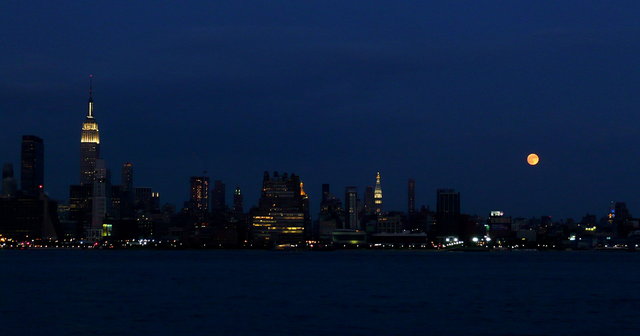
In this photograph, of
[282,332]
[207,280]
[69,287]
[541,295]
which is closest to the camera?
[282,332]

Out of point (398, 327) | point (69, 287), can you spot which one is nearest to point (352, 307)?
point (398, 327)

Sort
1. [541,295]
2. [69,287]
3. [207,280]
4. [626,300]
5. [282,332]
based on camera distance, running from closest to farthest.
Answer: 1. [282,332]
2. [626,300]
3. [541,295]
4. [69,287]
5. [207,280]

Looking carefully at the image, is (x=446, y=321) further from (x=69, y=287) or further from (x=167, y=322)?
(x=69, y=287)

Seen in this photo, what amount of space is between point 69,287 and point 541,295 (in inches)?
1766

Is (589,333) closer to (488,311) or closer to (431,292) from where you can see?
(488,311)

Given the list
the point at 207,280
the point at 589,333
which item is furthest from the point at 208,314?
the point at 207,280

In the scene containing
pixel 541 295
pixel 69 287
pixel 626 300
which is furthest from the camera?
pixel 69 287

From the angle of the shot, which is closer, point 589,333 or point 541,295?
point 589,333

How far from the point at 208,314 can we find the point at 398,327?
14766mm

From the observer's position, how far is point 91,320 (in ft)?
213

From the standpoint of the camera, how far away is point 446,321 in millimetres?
64625

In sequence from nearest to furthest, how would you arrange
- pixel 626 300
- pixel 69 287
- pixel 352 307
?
pixel 352 307
pixel 626 300
pixel 69 287

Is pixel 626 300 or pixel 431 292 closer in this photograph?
pixel 626 300

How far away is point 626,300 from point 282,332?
36.4m
